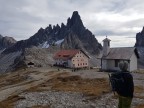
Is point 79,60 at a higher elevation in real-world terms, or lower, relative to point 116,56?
lower

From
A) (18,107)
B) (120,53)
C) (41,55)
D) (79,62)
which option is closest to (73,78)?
(120,53)

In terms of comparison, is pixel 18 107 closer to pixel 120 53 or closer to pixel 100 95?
pixel 100 95

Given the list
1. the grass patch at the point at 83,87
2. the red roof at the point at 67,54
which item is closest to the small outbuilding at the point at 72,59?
the red roof at the point at 67,54

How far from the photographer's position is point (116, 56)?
8150 centimetres

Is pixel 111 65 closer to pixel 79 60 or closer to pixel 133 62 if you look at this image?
pixel 133 62

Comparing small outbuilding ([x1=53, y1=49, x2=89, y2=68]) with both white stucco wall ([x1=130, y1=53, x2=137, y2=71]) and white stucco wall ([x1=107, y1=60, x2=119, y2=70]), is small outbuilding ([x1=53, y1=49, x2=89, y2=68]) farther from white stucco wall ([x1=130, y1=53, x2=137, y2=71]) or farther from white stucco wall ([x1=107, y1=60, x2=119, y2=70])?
white stucco wall ([x1=130, y1=53, x2=137, y2=71])

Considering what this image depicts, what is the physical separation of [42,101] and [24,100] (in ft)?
11.2

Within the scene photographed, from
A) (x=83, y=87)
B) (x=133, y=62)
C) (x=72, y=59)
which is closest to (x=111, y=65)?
(x=133, y=62)

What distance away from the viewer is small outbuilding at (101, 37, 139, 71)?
78.4m

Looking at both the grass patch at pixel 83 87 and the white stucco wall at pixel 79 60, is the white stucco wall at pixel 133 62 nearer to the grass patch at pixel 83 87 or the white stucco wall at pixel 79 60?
the grass patch at pixel 83 87

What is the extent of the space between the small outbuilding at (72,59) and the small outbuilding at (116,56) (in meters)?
33.1

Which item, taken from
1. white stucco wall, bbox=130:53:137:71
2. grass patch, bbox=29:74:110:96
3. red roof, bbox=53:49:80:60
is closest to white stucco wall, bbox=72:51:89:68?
red roof, bbox=53:49:80:60

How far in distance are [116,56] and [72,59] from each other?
126 feet

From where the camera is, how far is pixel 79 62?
12169 centimetres
